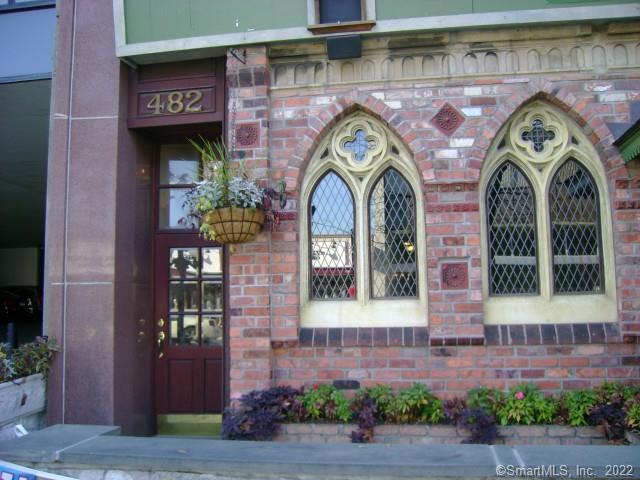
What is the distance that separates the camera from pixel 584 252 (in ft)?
16.9

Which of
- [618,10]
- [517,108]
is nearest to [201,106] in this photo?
[517,108]

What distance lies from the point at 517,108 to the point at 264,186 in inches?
98.7

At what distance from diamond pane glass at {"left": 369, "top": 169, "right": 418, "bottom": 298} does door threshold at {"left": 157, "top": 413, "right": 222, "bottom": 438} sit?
7.86 ft

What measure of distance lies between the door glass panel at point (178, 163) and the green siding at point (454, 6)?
8.74 ft

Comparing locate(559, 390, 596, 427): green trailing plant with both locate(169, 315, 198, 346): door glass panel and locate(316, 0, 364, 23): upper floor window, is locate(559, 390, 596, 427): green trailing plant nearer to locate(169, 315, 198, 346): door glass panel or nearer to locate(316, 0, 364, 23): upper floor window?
Result: locate(169, 315, 198, 346): door glass panel

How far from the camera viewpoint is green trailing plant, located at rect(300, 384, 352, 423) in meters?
4.86

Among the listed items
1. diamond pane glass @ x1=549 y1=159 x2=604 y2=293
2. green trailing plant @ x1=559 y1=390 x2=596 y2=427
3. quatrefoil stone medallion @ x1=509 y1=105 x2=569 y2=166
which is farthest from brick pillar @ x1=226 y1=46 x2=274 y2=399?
diamond pane glass @ x1=549 y1=159 x2=604 y2=293

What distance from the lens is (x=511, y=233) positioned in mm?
5207

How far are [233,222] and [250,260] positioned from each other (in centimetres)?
56

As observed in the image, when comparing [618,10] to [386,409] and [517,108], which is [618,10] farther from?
[386,409]

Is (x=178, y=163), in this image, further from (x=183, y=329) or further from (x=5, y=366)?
(x=5, y=366)

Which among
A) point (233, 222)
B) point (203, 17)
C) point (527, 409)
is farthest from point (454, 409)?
point (203, 17)

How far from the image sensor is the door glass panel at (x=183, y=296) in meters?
6.19

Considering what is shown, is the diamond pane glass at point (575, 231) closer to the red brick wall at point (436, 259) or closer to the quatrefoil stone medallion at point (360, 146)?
the red brick wall at point (436, 259)
